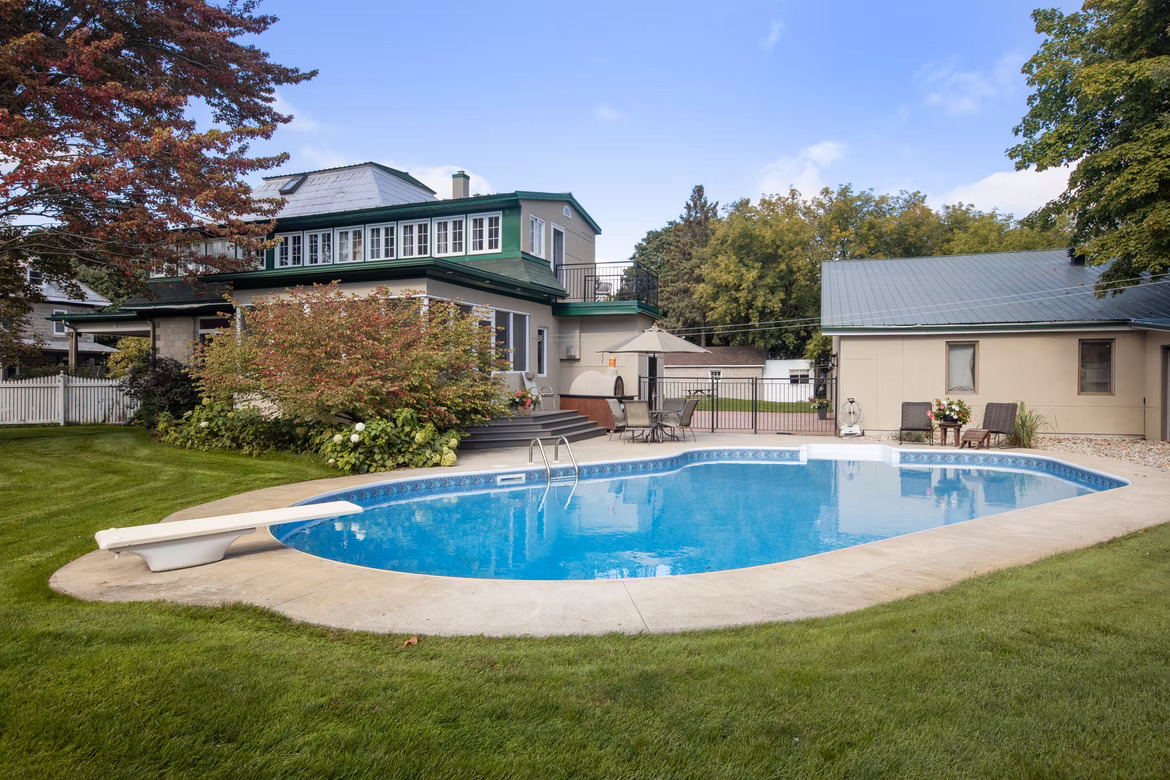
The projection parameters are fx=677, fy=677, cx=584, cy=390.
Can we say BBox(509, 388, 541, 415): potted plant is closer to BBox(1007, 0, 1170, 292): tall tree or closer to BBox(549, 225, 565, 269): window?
BBox(549, 225, 565, 269): window

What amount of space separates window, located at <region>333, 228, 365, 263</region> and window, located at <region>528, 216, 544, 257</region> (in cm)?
457

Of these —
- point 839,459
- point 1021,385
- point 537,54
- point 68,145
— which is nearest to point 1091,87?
point 1021,385

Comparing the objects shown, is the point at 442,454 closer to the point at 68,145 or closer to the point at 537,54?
the point at 68,145

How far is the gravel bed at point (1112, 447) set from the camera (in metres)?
12.1

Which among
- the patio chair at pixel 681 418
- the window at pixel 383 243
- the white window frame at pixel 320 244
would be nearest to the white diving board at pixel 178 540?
the patio chair at pixel 681 418

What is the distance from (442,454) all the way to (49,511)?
17.7 feet

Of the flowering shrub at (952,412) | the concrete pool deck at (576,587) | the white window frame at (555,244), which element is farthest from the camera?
the white window frame at (555,244)

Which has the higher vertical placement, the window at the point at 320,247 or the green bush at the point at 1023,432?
the window at the point at 320,247

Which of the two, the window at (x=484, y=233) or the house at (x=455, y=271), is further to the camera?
the window at (x=484, y=233)

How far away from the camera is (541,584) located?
5035mm

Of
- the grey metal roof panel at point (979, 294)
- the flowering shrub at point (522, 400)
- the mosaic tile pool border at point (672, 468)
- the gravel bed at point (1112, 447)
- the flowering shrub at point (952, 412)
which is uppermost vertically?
the grey metal roof panel at point (979, 294)

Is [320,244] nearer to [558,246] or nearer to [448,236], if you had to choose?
[448,236]

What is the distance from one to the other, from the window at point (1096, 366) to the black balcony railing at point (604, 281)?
36.2ft

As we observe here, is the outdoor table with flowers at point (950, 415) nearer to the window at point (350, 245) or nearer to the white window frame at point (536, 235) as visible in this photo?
the white window frame at point (536, 235)
